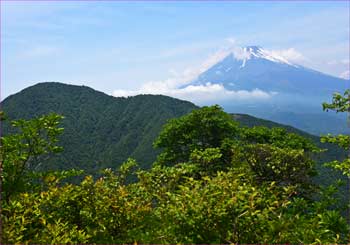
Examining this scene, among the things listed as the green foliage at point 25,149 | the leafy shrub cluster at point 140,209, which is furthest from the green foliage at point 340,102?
the green foliage at point 25,149

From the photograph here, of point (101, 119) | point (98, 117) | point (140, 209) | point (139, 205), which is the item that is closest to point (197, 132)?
point (139, 205)

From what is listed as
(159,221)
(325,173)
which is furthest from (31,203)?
(325,173)

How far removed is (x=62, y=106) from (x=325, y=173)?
107630 mm

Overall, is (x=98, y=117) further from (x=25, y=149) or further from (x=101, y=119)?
(x=25, y=149)

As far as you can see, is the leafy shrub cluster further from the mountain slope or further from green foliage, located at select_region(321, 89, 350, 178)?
the mountain slope

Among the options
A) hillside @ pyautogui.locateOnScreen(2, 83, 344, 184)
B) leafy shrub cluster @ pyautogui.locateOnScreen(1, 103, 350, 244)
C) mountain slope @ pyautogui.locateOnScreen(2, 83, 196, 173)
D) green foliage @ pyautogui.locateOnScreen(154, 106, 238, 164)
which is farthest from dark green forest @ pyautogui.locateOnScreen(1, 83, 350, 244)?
mountain slope @ pyautogui.locateOnScreen(2, 83, 196, 173)

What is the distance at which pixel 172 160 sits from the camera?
2147 cm

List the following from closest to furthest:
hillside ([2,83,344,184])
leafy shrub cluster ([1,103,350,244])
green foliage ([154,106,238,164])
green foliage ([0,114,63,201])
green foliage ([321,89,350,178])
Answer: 1. leafy shrub cluster ([1,103,350,244])
2. green foliage ([0,114,63,201])
3. green foliage ([321,89,350,178])
4. green foliage ([154,106,238,164])
5. hillside ([2,83,344,184])

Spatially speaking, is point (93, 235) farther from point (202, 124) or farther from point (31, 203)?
point (202, 124)

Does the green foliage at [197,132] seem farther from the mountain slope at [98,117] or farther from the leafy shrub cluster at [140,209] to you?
the mountain slope at [98,117]

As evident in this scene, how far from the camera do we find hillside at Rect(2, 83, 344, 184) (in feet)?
378

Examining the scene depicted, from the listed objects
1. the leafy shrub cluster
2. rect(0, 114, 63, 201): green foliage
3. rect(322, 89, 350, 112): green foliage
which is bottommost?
the leafy shrub cluster

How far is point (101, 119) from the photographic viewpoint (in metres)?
154

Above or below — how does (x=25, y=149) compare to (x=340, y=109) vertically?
below
